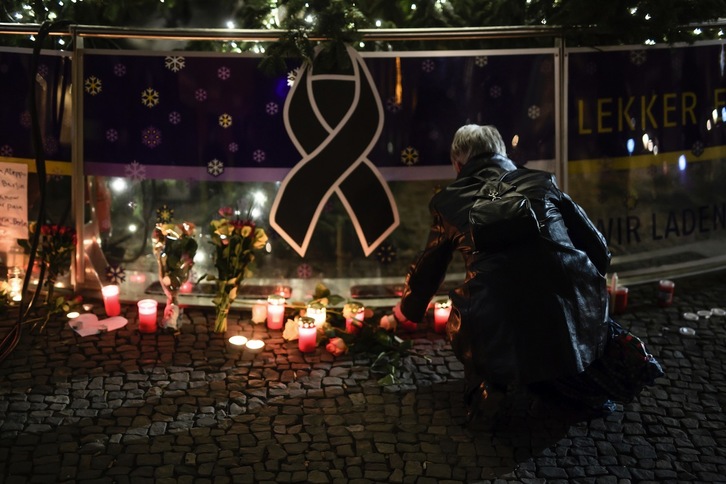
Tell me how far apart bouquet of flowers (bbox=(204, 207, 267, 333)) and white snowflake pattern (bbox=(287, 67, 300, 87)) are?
113 centimetres

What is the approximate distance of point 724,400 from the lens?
593 cm

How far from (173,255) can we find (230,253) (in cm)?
42

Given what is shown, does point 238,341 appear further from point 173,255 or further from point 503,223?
point 503,223

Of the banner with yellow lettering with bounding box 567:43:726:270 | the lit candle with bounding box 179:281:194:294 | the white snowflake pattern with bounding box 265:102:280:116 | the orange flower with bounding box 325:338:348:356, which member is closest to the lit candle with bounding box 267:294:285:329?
the orange flower with bounding box 325:338:348:356

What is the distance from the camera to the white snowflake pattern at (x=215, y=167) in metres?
7.19

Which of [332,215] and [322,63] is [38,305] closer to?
[332,215]

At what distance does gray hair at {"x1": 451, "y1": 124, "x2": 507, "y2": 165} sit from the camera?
19.1 feet

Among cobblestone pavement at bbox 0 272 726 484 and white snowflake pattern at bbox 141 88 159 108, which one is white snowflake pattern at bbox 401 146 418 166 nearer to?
cobblestone pavement at bbox 0 272 726 484

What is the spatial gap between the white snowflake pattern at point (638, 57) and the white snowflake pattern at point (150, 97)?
153 inches

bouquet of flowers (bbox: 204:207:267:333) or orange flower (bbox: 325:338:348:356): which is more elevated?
bouquet of flowers (bbox: 204:207:267:333)

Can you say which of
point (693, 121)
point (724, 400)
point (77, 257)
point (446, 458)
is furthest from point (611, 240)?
point (77, 257)

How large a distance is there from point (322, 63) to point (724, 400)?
376 cm

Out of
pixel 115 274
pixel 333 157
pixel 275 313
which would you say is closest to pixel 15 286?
pixel 115 274

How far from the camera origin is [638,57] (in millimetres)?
7598
